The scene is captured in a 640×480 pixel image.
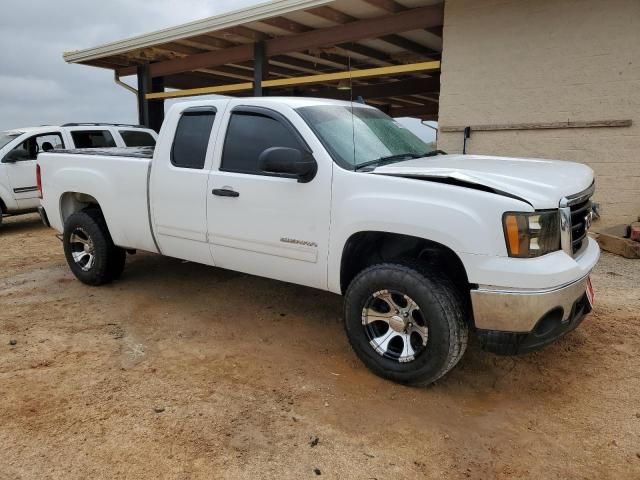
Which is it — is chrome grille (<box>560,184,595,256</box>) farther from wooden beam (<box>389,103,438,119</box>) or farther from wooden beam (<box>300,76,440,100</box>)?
wooden beam (<box>389,103,438,119</box>)

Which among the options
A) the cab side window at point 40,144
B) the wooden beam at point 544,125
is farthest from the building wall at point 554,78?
the cab side window at point 40,144

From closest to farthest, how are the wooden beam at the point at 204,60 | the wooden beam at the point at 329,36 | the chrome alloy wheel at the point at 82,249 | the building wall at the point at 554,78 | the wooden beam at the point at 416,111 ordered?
1. the chrome alloy wheel at the point at 82,249
2. the building wall at the point at 554,78
3. the wooden beam at the point at 329,36
4. the wooden beam at the point at 204,60
5. the wooden beam at the point at 416,111

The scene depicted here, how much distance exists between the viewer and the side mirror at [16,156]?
30.0 ft

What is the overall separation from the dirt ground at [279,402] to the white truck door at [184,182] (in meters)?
0.71

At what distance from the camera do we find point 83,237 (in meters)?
5.30

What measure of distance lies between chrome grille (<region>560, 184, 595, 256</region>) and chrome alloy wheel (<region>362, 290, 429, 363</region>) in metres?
0.99

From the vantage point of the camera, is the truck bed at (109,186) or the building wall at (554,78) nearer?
the truck bed at (109,186)

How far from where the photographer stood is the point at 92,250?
205 inches

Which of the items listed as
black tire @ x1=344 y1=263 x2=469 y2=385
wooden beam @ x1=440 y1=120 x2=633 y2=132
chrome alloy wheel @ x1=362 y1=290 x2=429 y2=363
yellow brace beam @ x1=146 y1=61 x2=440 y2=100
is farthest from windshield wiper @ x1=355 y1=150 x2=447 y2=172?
wooden beam @ x1=440 y1=120 x2=633 y2=132

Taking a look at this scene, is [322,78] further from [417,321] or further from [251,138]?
[417,321]

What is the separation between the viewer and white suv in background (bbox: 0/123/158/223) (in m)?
9.23

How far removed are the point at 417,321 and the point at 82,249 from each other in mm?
3981

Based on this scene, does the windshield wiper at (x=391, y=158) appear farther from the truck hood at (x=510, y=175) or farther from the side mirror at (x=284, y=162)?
the side mirror at (x=284, y=162)

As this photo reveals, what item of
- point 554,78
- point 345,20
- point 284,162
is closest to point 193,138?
point 284,162
